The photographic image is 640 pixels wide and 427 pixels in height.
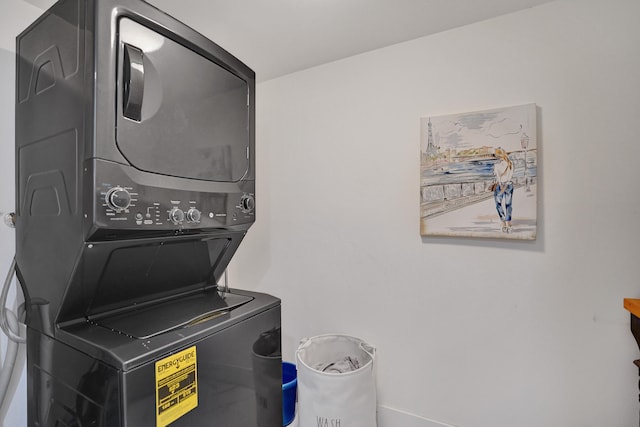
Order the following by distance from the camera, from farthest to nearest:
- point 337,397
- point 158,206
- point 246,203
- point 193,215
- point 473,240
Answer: point 473,240
point 337,397
point 246,203
point 193,215
point 158,206

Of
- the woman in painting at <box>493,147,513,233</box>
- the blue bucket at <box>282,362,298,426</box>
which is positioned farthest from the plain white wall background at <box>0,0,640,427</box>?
the blue bucket at <box>282,362,298,426</box>

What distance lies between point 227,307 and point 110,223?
547 mm

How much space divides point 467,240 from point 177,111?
1.51 meters

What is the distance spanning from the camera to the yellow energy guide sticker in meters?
0.87

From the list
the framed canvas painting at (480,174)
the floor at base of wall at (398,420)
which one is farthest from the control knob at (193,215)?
the floor at base of wall at (398,420)

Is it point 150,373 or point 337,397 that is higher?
point 150,373

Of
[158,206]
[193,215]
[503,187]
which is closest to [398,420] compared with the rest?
[503,187]

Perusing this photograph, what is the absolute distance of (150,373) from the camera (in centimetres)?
84

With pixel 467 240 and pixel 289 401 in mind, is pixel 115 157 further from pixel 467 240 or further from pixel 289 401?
pixel 289 401

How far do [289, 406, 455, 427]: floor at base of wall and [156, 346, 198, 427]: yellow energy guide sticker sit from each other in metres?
1.24

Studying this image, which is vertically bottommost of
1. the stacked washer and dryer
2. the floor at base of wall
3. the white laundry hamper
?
the floor at base of wall

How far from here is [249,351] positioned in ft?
3.83

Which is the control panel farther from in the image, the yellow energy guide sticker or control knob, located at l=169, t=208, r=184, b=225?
the yellow energy guide sticker

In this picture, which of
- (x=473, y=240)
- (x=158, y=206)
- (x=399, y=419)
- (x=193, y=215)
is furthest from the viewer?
(x=399, y=419)
